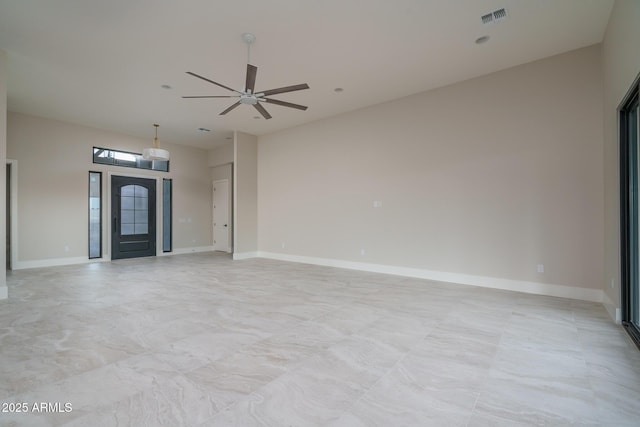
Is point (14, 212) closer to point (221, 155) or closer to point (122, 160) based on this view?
point (122, 160)

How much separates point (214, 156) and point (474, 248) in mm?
8217

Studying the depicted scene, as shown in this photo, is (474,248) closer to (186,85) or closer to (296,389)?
(296,389)

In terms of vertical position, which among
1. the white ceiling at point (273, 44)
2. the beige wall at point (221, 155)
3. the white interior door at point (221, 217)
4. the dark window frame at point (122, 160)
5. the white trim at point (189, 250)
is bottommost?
the white trim at point (189, 250)

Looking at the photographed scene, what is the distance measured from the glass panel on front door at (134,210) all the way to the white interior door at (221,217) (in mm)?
2054

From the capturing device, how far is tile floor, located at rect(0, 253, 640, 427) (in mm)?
1779

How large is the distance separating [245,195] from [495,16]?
6.48 metres

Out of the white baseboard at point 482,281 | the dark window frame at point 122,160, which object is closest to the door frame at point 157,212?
the dark window frame at point 122,160

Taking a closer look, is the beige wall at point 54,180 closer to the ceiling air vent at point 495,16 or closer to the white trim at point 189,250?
the white trim at point 189,250

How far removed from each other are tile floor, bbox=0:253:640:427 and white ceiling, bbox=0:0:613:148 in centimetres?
340

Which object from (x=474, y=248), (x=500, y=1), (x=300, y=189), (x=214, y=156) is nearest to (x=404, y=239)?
(x=474, y=248)

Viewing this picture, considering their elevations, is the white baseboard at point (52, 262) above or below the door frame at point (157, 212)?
below

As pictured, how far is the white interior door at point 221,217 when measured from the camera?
972 cm

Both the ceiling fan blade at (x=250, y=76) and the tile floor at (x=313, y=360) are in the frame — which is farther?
the ceiling fan blade at (x=250, y=76)

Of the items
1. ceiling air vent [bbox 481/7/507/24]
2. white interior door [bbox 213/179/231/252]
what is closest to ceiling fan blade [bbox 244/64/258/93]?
ceiling air vent [bbox 481/7/507/24]
